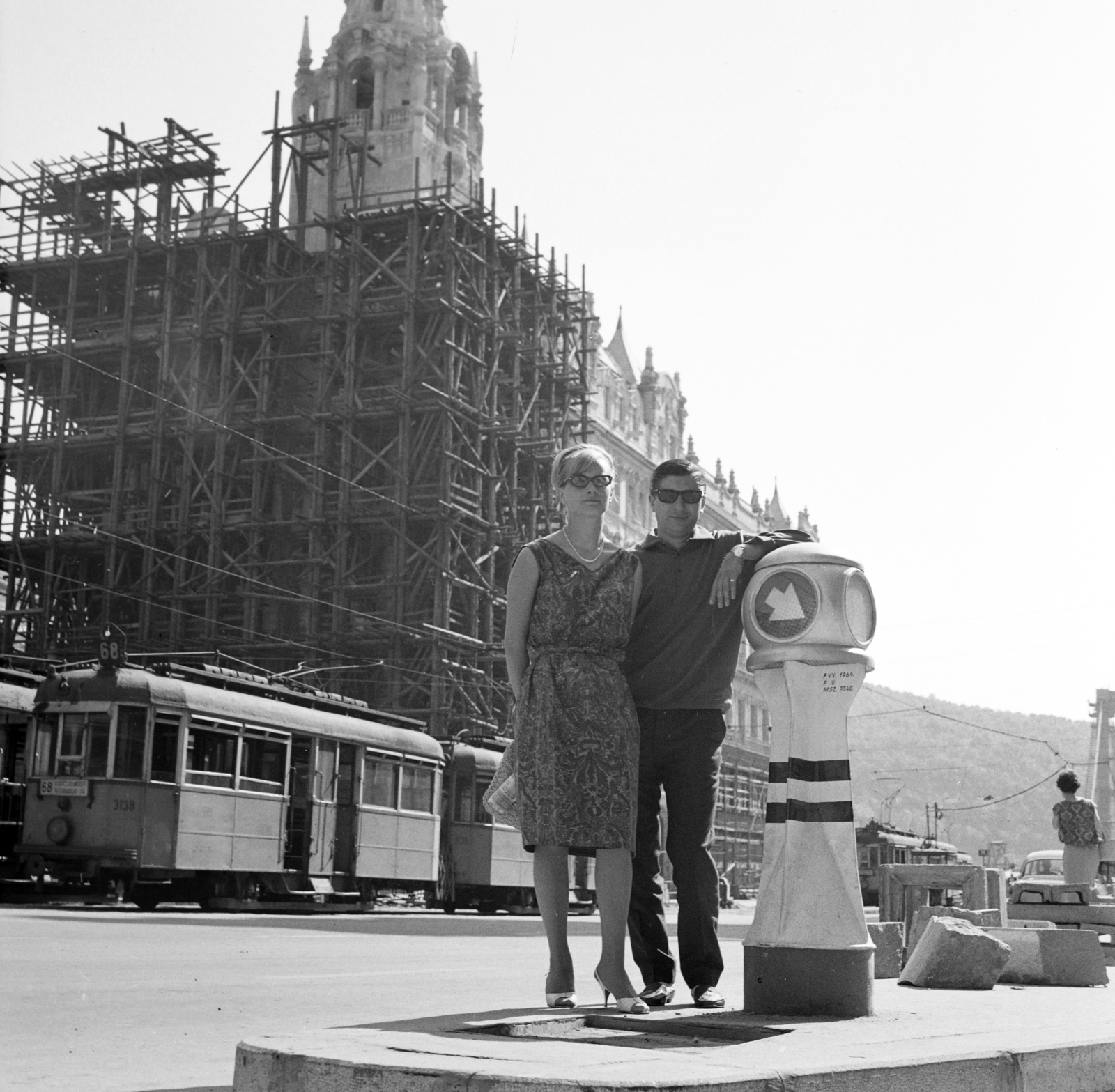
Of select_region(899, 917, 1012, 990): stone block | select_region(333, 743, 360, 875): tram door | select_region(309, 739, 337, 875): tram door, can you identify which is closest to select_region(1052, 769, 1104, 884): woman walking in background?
select_region(899, 917, 1012, 990): stone block

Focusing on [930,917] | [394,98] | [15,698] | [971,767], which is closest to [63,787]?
[15,698]

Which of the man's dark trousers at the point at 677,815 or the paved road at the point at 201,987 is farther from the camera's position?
the man's dark trousers at the point at 677,815

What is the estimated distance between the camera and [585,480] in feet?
16.3

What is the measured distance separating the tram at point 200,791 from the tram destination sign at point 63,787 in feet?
0.04

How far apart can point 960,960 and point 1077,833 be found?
8527mm

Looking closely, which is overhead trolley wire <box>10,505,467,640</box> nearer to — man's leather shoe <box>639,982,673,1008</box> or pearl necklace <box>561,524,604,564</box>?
pearl necklace <box>561,524,604,564</box>

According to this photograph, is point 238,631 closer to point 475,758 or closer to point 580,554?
point 475,758

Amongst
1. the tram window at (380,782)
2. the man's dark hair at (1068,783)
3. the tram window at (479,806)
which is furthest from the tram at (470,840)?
the man's dark hair at (1068,783)

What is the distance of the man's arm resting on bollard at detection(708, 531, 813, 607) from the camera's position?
193 inches

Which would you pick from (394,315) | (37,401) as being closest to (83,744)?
(394,315)

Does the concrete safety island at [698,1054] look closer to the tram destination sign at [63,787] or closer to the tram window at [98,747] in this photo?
the tram window at [98,747]

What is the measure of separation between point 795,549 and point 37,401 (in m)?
48.6

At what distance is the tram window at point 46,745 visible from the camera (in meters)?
20.0

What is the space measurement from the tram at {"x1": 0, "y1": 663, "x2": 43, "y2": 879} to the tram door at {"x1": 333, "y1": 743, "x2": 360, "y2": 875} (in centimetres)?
455
